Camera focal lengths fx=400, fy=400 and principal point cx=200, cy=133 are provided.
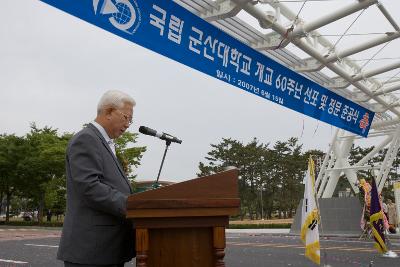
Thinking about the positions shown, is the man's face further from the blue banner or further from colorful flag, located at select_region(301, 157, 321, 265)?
colorful flag, located at select_region(301, 157, 321, 265)

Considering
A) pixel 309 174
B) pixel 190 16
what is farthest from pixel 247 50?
pixel 309 174

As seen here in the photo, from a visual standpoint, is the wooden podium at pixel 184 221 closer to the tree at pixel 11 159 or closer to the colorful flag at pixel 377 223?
the colorful flag at pixel 377 223

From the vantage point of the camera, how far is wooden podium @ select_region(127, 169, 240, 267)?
6.33ft

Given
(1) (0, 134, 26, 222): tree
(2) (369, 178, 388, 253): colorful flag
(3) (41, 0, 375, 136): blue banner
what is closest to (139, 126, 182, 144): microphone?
(3) (41, 0, 375, 136): blue banner

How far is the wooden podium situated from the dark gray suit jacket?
21 cm

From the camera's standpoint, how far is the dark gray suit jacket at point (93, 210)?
211 centimetres

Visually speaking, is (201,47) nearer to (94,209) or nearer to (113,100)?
(113,100)

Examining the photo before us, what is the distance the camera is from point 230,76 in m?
8.50

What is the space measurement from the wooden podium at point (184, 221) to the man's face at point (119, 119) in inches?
26.2

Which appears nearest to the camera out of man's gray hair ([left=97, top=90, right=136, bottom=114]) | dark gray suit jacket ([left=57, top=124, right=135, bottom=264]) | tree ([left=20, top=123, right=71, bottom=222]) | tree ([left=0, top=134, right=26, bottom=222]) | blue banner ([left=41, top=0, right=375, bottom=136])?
dark gray suit jacket ([left=57, top=124, right=135, bottom=264])

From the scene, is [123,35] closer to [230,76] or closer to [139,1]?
[139,1]

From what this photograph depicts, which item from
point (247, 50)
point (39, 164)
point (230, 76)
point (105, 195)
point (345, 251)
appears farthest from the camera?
point (39, 164)

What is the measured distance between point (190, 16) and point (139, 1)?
4.51 ft

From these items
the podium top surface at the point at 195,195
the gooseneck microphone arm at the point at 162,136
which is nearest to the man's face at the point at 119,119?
the gooseneck microphone arm at the point at 162,136
